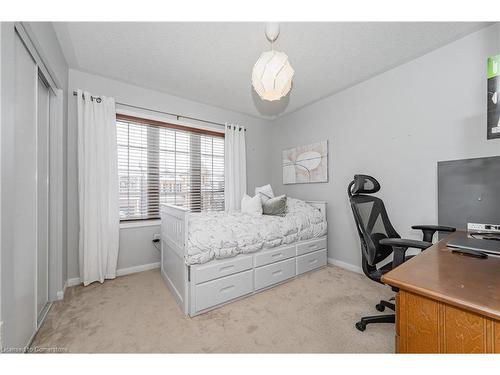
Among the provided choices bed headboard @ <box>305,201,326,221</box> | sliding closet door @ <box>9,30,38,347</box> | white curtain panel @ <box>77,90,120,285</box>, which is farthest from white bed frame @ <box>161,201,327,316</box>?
sliding closet door @ <box>9,30,38,347</box>

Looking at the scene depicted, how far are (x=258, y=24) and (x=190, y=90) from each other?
4.75 feet

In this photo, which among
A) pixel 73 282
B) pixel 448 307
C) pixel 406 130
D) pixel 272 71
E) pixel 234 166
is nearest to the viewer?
pixel 448 307

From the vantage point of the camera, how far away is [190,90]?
281 centimetres

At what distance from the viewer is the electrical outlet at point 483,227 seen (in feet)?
4.89

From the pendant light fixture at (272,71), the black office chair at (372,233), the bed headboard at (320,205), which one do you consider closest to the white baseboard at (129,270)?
the bed headboard at (320,205)

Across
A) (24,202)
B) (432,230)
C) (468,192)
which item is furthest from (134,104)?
(468,192)

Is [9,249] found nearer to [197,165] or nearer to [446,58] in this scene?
[197,165]

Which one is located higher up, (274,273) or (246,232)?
(246,232)

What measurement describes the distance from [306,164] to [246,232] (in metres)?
1.73

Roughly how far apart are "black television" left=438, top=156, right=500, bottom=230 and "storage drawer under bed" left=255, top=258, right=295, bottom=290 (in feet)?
5.05

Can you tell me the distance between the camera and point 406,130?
218 centimetres

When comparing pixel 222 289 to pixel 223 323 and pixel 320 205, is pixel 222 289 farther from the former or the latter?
pixel 320 205
